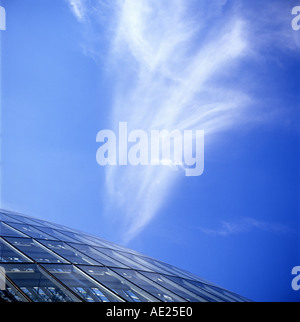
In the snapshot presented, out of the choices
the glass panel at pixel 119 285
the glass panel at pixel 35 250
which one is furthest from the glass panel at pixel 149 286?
the glass panel at pixel 35 250

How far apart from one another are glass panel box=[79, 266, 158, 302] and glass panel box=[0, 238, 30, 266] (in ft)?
5.43

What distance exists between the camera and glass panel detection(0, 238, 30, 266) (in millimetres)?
5523

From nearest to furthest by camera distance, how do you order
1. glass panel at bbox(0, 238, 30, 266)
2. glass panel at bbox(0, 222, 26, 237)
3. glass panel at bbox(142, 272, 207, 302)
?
glass panel at bbox(0, 238, 30, 266)
glass panel at bbox(0, 222, 26, 237)
glass panel at bbox(142, 272, 207, 302)

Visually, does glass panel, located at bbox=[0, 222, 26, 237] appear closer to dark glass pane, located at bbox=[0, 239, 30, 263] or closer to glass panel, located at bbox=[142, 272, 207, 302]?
dark glass pane, located at bbox=[0, 239, 30, 263]

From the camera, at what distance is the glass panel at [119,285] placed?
229 inches

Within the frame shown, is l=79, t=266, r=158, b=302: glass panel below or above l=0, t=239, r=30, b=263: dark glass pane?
below

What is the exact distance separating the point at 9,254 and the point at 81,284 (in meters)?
2.06

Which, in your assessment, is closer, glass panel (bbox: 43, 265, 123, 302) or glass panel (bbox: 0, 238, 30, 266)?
glass panel (bbox: 43, 265, 123, 302)

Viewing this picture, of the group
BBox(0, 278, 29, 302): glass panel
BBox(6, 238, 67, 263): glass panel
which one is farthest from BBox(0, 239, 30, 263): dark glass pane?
BBox(0, 278, 29, 302): glass panel

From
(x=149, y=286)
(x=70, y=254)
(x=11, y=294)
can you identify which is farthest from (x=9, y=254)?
(x=149, y=286)
